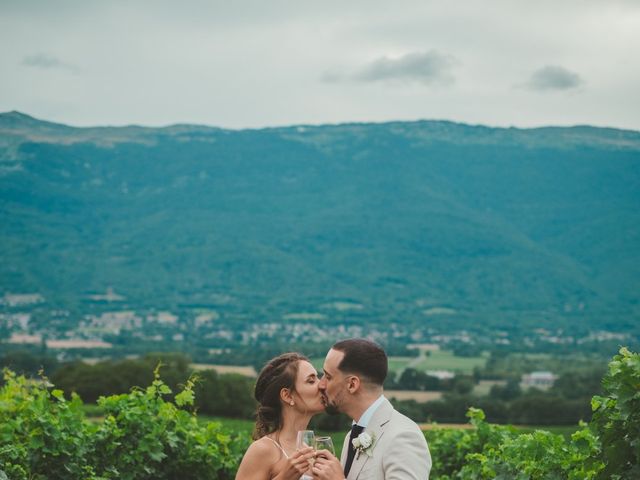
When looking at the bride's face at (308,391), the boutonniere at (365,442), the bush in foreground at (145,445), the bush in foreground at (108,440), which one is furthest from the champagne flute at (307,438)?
the bush in foreground at (108,440)

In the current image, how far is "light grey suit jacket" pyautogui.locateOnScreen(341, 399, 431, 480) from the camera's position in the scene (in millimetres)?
5105

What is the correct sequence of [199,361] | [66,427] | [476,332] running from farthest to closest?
[476,332]
[199,361]
[66,427]

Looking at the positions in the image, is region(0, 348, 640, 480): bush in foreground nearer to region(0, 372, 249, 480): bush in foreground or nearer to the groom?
region(0, 372, 249, 480): bush in foreground

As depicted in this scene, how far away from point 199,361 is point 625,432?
93814mm

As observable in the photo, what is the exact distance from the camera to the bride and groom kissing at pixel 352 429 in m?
5.18

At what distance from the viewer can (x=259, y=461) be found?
19.6ft

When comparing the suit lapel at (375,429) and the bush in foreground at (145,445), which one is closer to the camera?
the suit lapel at (375,429)

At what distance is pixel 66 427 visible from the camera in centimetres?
1004

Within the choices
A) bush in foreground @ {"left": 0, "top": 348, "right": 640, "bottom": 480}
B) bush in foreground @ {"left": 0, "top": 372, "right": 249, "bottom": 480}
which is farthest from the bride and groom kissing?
bush in foreground @ {"left": 0, "top": 372, "right": 249, "bottom": 480}

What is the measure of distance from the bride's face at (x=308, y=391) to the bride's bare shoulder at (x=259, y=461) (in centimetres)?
34

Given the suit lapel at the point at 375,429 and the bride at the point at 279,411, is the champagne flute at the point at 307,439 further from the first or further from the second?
the bride at the point at 279,411

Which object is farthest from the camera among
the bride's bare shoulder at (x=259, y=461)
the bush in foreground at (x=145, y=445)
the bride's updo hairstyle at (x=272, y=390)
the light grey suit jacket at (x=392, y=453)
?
the bush in foreground at (x=145, y=445)

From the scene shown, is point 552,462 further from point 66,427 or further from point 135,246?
point 135,246

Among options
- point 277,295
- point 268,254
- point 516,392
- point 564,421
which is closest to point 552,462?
point 564,421
